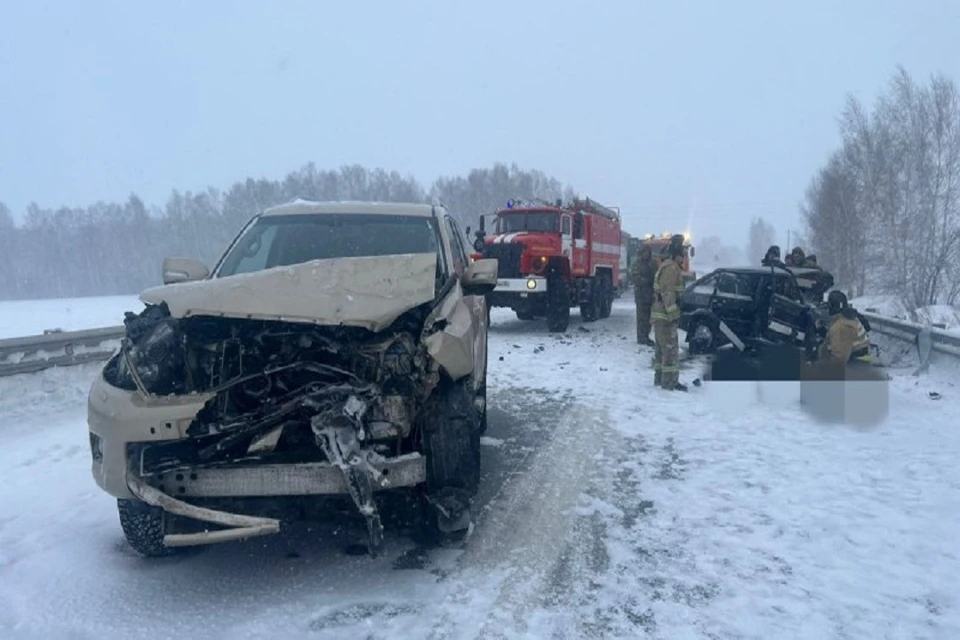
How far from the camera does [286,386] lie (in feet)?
13.3

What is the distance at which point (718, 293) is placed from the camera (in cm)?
1195

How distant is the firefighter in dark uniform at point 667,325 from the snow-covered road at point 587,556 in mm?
2260

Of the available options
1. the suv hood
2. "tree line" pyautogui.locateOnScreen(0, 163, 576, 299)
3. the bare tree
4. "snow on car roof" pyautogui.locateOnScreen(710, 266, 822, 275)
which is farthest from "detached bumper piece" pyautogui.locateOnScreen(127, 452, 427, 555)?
the bare tree

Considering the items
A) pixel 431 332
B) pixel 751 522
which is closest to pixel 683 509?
pixel 751 522

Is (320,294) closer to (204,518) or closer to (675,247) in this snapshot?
(204,518)

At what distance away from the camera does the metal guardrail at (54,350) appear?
348 inches

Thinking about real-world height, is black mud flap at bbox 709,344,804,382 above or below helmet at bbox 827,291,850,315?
below

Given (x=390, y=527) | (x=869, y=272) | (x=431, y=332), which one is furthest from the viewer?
(x=869, y=272)

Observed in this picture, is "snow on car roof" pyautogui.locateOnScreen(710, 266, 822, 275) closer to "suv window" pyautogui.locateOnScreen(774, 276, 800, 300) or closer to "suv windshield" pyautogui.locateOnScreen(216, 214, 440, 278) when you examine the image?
"suv window" pyautogui.locateOnScreen(774, 276, 800, 300)

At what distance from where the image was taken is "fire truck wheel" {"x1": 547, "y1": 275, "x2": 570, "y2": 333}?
1617 centimetres

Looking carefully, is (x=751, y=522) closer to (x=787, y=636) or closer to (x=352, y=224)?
(x=787, y=636)

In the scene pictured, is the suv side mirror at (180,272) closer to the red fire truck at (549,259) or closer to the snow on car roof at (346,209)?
the snow on car roof at (346,209)

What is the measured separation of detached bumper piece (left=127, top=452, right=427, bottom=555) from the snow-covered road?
0.41 metres

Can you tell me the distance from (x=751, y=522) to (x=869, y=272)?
31.5 meters
